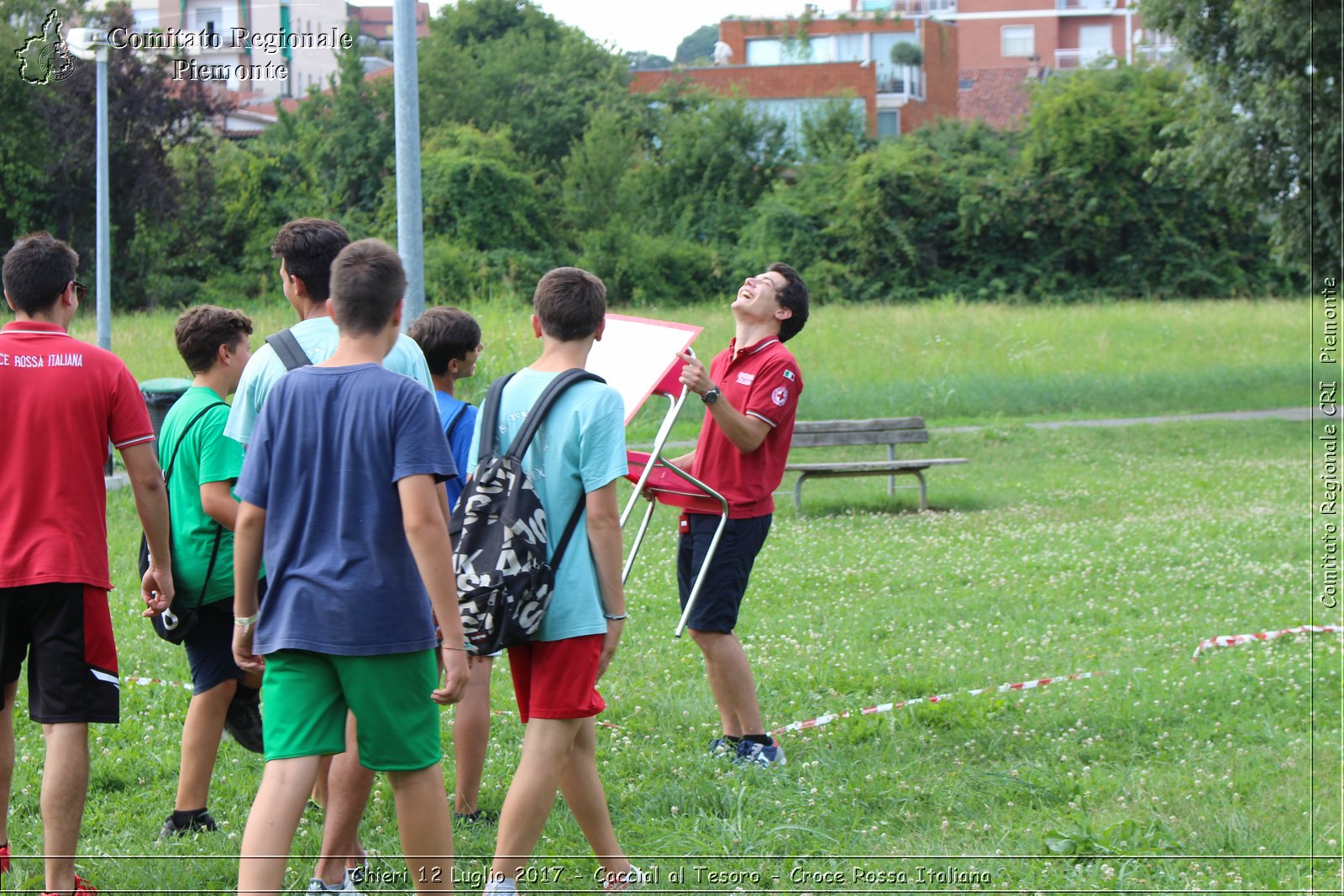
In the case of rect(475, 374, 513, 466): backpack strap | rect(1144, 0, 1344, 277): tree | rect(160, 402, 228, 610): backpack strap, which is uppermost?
rect(1144, 0, 1344, 277): tree

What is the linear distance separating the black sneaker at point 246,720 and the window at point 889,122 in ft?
158

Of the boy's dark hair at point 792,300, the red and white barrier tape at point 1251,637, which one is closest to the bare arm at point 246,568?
the boy's dark hair at point 792,300

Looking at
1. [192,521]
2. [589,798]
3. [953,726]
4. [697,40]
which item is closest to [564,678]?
[589,798]

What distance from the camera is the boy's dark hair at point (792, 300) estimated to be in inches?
212

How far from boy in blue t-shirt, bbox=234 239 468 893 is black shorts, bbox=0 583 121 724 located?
909mm

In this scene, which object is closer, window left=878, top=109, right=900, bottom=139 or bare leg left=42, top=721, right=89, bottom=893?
bare leg left=42, top=721, right=89, bottom=893

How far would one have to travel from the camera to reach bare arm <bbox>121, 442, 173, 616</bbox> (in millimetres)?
3900

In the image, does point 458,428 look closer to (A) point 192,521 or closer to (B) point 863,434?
(A) point 192,521

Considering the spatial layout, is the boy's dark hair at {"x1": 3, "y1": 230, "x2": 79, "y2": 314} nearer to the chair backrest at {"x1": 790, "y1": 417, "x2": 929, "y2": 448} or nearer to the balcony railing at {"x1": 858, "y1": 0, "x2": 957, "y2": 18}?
the chair backrest at {"x1": 790, "y1": 417, "x2": 929, "y2": 448}

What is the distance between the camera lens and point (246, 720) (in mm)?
4691

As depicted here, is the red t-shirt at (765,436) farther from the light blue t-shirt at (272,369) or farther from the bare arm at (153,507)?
the bare arm at (153,507)

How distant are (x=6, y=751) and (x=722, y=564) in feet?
8.67

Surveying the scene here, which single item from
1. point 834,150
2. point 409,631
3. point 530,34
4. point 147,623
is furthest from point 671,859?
point 530,34

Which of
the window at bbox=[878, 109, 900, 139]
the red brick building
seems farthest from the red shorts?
the window at bbox=[878, 109, 900, 139]
